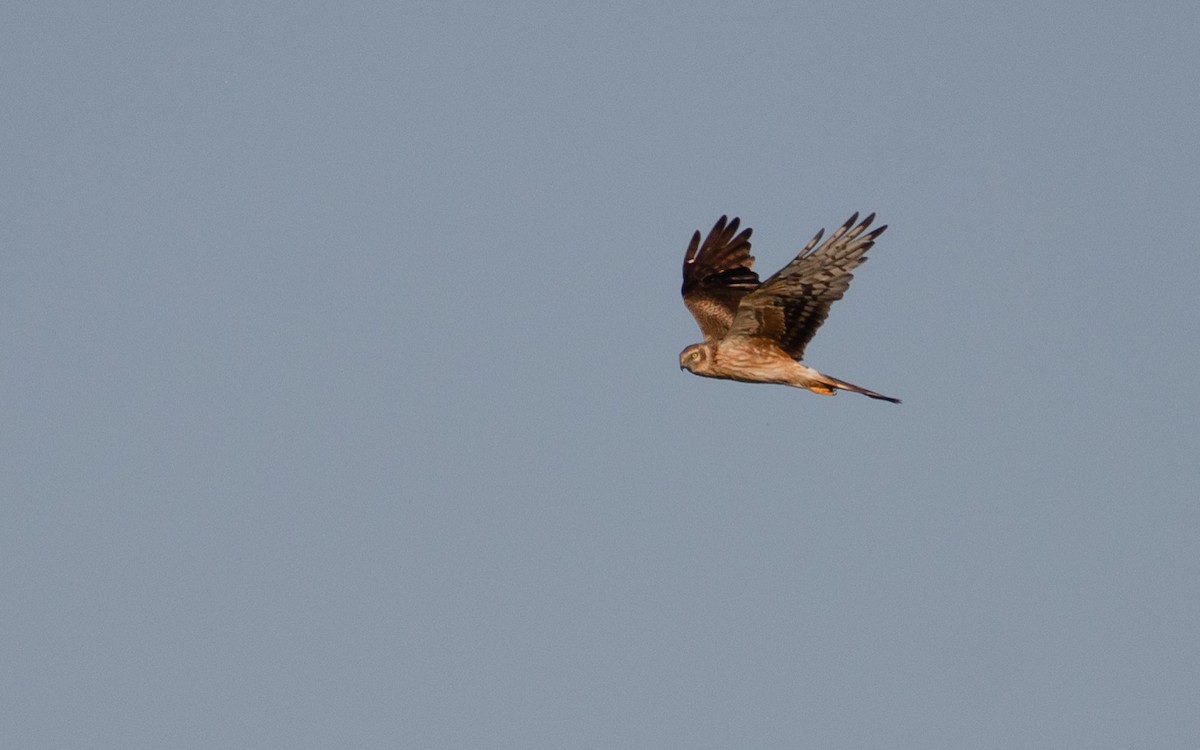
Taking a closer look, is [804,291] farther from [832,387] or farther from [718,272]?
[718,272]

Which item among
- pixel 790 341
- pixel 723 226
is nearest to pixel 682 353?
pixel 790 341

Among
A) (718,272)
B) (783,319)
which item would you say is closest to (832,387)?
(783,319)

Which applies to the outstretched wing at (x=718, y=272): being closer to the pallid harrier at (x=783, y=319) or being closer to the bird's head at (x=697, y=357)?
the pallid harrier at (x=783, y=319)

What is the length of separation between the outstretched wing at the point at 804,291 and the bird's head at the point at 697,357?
76 centimetres

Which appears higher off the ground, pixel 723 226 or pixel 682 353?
pixel 723 226

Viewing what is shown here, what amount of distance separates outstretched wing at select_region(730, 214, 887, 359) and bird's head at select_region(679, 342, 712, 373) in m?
0.76

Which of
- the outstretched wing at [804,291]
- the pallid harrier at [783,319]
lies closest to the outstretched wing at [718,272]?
the pallid harrier at [783,319]

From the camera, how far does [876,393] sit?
17516 millimetres

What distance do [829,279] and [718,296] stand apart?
3683 millimetres

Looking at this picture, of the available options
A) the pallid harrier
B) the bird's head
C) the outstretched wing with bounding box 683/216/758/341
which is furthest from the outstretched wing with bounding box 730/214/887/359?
the outstretched wing with bounding box 683/216/758/341

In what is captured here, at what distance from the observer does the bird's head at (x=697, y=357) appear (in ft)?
60.9

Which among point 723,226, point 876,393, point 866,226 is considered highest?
point 723,226

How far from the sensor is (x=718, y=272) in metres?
21.0

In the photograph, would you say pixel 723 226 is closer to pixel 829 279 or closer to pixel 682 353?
pixel 682 353
